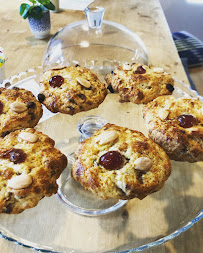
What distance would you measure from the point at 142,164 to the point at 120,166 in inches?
2.5

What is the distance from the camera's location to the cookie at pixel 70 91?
3.40 feet

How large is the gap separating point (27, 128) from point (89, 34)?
2.78 ft

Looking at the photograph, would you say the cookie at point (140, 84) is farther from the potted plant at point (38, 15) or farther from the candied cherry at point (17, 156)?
the potted plant at point (38, 15)

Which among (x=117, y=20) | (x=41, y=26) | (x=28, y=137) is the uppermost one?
(x=28, y=137)

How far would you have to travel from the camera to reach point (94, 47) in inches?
61.7

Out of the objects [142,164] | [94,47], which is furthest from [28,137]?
[94,47]

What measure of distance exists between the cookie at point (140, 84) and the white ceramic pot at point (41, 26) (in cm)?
99

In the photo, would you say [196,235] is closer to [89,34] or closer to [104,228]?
[104,228]

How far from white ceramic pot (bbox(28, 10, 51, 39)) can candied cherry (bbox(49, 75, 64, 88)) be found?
0.98 metres

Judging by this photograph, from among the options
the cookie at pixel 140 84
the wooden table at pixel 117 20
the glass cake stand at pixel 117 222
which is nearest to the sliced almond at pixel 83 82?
the cookie at pixel 140 84

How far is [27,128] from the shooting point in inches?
36.4

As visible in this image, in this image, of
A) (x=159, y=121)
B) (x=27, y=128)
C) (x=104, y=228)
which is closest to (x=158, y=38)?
(x=159, y=121)

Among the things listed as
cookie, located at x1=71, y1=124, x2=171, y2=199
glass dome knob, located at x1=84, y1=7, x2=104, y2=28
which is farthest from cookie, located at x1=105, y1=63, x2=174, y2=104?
glass dome knob, located at x1=84, y1=7, x2=104, y2=28

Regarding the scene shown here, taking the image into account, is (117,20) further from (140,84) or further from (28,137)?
(28,137)
